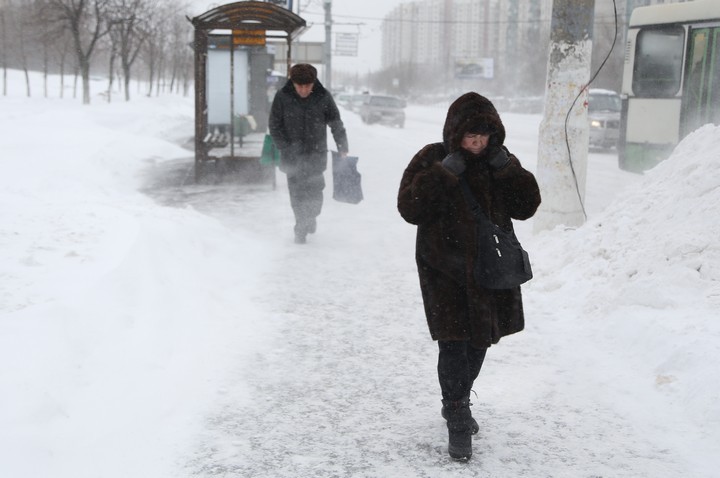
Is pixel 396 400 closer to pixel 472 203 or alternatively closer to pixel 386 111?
pixel 472 203

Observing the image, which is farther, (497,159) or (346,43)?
(346,43)

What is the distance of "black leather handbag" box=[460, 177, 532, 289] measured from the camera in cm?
338

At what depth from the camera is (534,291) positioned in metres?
6.44

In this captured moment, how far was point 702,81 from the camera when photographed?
44.7ft

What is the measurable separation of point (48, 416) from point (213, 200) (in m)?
7.94

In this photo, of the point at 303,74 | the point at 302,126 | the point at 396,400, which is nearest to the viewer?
the point at 396,400

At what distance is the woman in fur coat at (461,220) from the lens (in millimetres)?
3387

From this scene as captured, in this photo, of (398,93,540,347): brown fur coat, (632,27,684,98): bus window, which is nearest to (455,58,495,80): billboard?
(632,27,684,98): bus window

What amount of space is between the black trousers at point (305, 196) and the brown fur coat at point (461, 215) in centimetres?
471

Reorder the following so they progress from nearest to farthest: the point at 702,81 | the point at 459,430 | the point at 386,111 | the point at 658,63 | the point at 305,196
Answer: the point at 459,430
the point at 305,196
the point at 702,81
the point at 658,63
the point at 386,111

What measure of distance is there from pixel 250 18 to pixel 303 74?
4827 mm

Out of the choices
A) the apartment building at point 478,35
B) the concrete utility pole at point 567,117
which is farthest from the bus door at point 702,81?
the apartment building at point 478,35

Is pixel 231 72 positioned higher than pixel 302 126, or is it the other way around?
pixel 231 72

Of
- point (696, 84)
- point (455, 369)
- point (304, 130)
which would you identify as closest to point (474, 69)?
point (696, 84)
